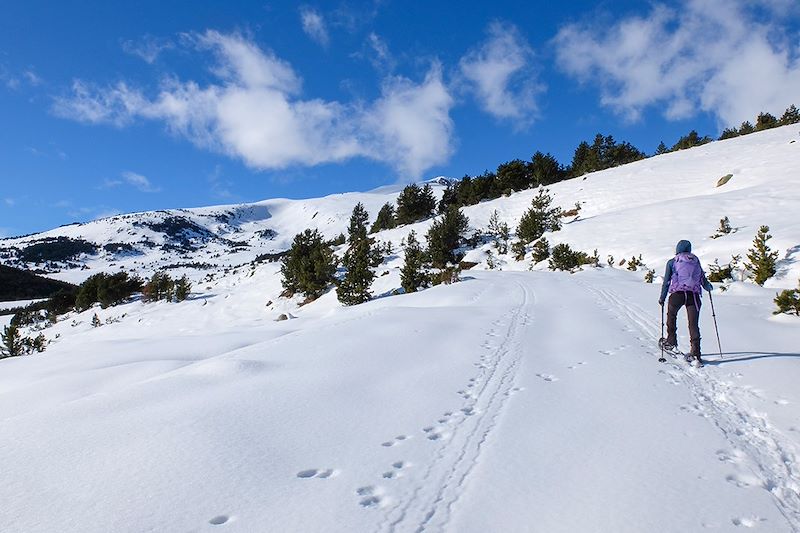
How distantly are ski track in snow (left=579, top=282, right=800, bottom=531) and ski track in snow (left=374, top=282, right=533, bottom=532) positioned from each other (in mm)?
1700

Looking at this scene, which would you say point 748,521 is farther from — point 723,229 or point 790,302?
point 723,229

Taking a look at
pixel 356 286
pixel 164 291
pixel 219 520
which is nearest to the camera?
pixel 219 520

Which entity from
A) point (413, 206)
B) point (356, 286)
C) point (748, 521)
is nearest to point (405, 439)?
point (748, 521)

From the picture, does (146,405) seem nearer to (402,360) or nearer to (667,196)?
(402,360)

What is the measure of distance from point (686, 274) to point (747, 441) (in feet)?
11.8

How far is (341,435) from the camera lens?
12.1 feet

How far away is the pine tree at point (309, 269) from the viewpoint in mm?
23375

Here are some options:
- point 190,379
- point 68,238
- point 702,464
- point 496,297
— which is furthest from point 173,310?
point 68,238

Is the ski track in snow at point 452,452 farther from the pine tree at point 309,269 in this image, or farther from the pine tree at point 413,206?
the pine tree at point 413,206

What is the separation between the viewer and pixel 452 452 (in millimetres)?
3400

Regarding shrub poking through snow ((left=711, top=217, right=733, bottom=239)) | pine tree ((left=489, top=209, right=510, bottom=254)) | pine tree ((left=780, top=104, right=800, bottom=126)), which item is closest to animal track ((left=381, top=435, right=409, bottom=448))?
shrub poking through snow ((left=711, top=217, right=733, bottom=239))

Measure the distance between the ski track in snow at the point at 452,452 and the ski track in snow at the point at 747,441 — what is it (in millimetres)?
1700

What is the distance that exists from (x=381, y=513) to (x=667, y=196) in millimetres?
38918

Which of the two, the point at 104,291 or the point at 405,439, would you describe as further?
the point at 104,291
